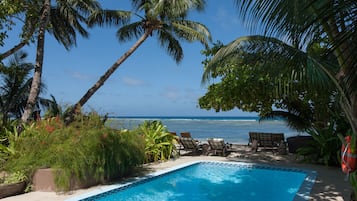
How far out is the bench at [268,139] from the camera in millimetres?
12469

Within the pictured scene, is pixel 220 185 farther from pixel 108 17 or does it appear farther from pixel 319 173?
pixel 108 17

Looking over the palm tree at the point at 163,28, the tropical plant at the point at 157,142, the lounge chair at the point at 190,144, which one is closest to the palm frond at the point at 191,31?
the palm tree at the point at 163,28

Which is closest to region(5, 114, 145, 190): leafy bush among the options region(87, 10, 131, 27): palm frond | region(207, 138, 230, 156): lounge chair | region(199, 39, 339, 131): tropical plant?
region(199, 39, 339, 131): tropical plant

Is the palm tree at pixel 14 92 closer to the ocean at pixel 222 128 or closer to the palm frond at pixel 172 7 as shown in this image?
the ocean at pixel 222 128

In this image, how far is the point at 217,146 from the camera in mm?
11555

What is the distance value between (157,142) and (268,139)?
5.15m

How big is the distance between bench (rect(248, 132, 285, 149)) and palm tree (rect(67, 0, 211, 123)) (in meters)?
5.07

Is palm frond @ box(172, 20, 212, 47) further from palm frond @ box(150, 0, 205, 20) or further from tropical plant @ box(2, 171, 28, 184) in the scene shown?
tropical plant @ box(2, 171, 28, 184)

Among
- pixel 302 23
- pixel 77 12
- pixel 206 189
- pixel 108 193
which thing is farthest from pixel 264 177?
pixel 77 12

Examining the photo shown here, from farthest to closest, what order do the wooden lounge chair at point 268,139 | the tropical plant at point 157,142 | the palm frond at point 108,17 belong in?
the palm frond at point 108,17, the wooden lounge chair at point 268,139, the tropical plant at point 157,142

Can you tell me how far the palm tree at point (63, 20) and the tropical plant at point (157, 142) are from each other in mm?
4211

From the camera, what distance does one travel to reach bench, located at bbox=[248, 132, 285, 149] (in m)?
12.5

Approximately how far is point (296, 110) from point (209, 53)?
4.70 meters

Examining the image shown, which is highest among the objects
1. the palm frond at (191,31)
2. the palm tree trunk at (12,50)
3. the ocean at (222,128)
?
the palm frond at (191,31)
